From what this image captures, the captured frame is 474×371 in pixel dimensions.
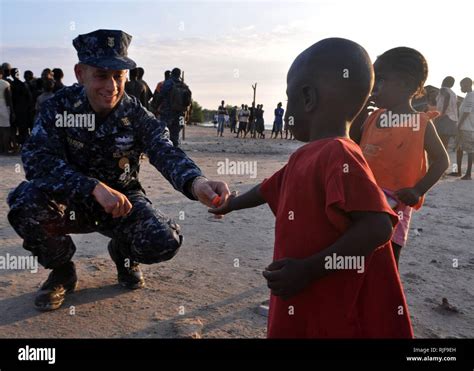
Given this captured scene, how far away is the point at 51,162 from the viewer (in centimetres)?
263

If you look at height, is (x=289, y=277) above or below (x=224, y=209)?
below

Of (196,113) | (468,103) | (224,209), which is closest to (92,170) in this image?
(224,209)

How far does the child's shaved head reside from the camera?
1499mm

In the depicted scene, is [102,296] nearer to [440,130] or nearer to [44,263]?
[44,263]

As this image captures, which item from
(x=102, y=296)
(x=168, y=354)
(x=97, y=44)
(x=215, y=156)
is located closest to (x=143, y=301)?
(x=102, y=296)

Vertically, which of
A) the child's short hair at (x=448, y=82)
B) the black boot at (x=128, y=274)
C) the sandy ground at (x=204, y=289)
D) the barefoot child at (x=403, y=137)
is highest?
the child's short hair at (x=448, y=82)

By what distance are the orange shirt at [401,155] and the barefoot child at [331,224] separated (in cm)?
117

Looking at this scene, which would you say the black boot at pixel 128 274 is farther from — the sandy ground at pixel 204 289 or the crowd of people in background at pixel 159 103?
the crowd of people in background at pixel 159 103

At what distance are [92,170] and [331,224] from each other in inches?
78.5

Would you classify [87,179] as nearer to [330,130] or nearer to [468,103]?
[330,130]

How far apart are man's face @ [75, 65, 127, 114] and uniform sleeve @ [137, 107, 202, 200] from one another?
24 cm

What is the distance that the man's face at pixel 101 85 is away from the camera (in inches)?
107

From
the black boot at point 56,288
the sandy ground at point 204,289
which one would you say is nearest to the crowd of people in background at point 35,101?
the sandy ground at point 204,289

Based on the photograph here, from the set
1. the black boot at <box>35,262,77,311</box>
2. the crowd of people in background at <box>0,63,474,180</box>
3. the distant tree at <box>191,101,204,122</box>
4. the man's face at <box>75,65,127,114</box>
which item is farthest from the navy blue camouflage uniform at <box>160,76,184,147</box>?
the distant tree at <box>191,101,204,122</box>
